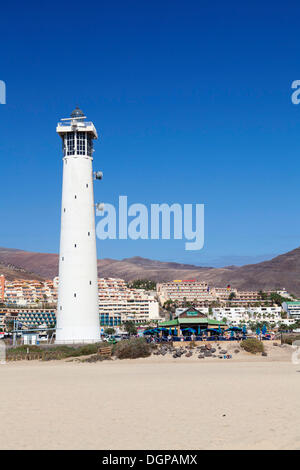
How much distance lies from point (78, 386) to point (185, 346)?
63.0ft

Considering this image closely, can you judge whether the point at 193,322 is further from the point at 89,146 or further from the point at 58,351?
the point at 89,146

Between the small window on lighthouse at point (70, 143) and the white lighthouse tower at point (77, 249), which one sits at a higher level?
the small window on lighthouse at point (70, 143)

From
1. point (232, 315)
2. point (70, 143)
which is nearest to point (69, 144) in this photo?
point (70, 143)

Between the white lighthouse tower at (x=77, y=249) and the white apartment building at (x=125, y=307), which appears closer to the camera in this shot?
the white lighthouse tower at (x=77, y=249)

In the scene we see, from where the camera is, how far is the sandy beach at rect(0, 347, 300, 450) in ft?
32.8

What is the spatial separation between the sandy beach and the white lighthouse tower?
49.7ft

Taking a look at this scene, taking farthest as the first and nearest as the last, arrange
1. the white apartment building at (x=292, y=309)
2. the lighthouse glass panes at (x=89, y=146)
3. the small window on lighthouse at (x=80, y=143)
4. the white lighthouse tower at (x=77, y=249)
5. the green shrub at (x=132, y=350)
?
1. the white apartment building at (x=292, y=309)
2. the lighthouse glass panes at (x=89, y=146)
3. the small window on lighthouse at (x=80, y=143)
4. the white lighthouse tower at (x=77, y=249)
5. the green shrub at (x=132, y=350)

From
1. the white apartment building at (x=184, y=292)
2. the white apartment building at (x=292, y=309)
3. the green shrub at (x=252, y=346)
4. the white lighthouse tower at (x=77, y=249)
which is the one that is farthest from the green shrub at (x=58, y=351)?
the white apartment building at (x=184, y=292)

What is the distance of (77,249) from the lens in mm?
38844

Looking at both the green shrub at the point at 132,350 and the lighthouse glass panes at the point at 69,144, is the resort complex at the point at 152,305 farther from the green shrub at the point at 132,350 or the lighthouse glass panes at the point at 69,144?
the green shrub at the point at 132,350

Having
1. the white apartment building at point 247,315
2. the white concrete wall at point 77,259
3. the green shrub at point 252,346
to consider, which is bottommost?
the white apartment building at point 247,315

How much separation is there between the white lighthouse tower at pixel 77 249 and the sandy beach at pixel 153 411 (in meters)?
15.2

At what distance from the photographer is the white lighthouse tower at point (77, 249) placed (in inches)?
1518

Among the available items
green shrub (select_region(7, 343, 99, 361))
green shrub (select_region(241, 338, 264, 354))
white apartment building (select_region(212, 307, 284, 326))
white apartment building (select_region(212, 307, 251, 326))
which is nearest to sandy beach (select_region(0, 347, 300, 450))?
green shrub (select_region(7, 343, 99, 361))
